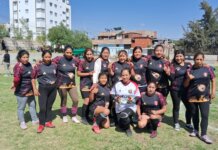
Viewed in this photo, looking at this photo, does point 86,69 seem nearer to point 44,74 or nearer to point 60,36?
point 44,74

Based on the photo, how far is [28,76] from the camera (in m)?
6.00

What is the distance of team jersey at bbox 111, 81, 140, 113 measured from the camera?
5758 mm

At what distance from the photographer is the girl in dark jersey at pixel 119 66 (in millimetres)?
6066

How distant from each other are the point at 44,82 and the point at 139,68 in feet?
7.12

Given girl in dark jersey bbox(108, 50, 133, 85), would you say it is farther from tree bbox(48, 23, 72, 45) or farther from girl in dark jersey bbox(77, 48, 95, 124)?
tree bbox(48, 23, 72, 45)

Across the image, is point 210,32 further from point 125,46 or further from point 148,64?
point 148,64

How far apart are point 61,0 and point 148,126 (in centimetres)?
8596

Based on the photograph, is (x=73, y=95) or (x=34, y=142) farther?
(x=73, y=95)

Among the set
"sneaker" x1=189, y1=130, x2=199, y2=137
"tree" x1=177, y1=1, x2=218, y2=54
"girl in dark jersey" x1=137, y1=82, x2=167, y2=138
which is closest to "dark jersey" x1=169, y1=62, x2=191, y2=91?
"girl in dark jersey" x1=137, y1=82, x2=167, y2=138

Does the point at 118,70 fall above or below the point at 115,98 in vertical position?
above

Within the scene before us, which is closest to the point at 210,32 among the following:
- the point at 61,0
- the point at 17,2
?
the point at 61,0

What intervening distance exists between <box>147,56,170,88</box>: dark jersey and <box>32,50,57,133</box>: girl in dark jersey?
2182 mm

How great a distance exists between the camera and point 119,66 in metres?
6.11

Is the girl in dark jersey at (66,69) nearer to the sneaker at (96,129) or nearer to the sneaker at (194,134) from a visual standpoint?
the sneaker at (96,129)
